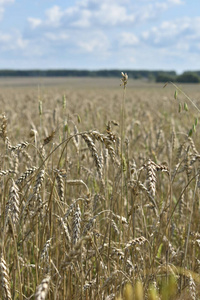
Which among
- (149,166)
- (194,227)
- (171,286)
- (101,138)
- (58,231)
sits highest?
(101,138)

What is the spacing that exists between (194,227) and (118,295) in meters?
1.40

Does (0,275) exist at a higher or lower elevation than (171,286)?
lower

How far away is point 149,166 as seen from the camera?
1521 millimetres

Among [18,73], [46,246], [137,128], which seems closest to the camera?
[46,246]

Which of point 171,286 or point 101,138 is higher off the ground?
point 101,138

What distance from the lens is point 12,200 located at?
143 cm

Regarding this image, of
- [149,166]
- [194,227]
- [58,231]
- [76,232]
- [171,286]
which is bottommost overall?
[194,227]

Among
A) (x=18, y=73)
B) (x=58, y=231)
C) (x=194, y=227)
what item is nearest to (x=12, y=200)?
(x=58, y=231)

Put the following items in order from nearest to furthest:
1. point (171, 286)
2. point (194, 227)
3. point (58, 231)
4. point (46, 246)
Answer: point (171, 286) → point (46, 246) → point (58, 231) → point (194, 227)

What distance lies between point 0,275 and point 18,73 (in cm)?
9684

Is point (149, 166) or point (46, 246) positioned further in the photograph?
point (46, 246)

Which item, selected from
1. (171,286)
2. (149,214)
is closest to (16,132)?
(149,214)

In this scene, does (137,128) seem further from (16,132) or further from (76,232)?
→ (76,232)

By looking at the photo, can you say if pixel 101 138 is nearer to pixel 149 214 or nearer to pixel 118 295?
pixel 118 295
